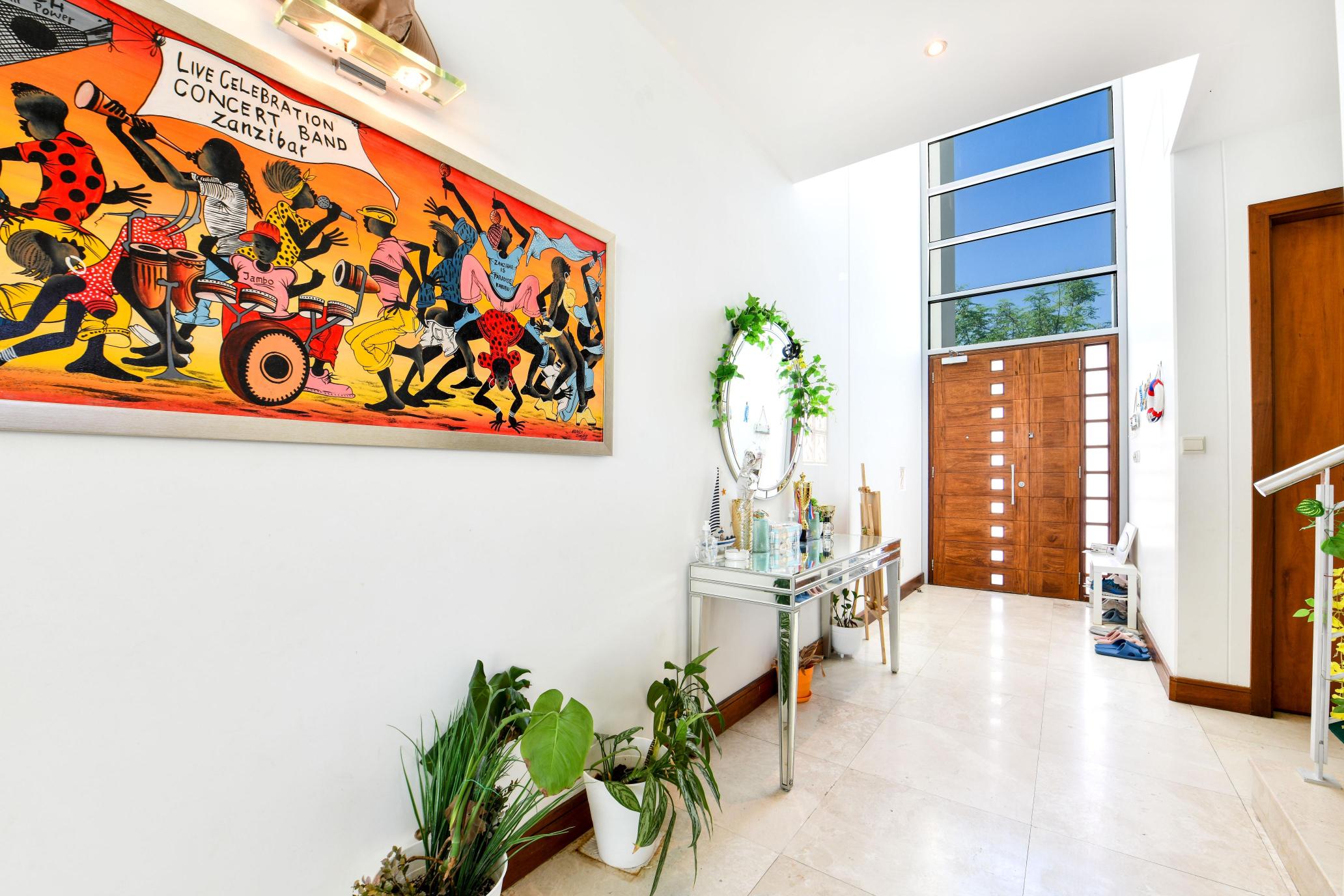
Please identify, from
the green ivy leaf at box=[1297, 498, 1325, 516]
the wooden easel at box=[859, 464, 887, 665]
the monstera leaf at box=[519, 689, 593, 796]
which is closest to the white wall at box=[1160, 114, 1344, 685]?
the green ivy leaf at box=[1297, 498, 1325, 516]

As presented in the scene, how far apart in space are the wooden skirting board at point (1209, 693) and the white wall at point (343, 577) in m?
2.53

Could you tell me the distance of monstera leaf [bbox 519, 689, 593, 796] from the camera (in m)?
1.21

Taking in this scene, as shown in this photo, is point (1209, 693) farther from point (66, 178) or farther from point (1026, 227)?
point (66, 178)

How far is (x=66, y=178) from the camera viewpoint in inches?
36.3

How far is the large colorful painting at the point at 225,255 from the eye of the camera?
0.90m

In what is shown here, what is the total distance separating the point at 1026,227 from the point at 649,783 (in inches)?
225

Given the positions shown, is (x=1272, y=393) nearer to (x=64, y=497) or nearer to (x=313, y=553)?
(x=313, y=553)

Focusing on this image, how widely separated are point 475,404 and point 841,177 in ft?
11.1

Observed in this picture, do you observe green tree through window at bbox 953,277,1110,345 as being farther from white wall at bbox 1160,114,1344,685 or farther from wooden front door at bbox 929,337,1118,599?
white wall at bbox 1160,114,1344,685

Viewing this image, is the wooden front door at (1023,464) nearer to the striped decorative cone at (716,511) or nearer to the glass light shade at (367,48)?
the striped decorative cone at (716,511)

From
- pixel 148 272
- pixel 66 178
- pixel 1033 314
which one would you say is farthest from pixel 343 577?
pixel 1033 314

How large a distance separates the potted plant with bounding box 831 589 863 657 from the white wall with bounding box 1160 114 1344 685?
155cm

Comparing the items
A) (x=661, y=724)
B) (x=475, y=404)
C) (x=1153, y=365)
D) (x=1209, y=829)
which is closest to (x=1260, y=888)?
(x=1209, y=829)

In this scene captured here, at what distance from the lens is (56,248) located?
3.01ft
